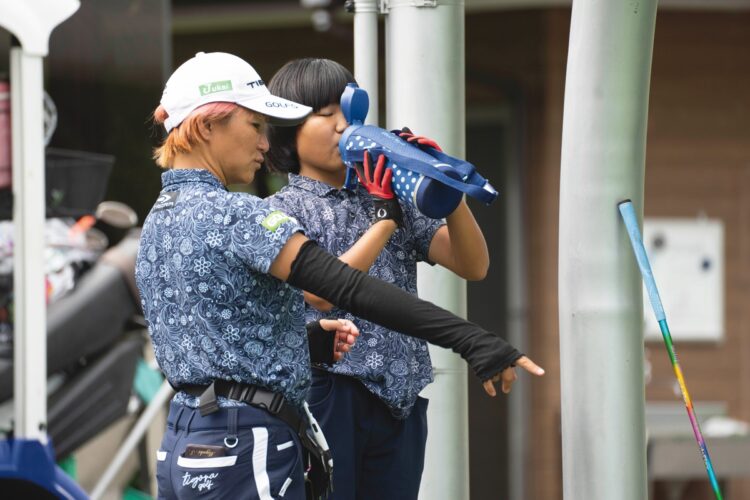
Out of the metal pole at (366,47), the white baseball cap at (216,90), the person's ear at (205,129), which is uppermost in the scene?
the metal pole at (366,47)

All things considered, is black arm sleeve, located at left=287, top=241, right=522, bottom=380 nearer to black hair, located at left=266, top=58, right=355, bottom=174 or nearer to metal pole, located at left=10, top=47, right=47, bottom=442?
black hair, located at left=266, top=58, right=355, bottom=174

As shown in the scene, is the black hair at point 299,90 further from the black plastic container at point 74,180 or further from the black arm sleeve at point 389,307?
the black plastic container at point 74,180

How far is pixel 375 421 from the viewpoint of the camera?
3.04 meters

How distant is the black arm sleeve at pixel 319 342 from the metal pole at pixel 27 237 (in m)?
1.80

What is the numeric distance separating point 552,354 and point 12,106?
5197 mm

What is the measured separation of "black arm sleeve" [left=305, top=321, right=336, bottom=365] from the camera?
2.94 m

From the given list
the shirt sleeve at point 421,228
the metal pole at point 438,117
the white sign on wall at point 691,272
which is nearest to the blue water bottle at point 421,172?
the shirt sleeve at point 421,228

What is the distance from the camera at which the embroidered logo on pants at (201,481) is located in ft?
8.73

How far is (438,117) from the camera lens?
3766 millimetres

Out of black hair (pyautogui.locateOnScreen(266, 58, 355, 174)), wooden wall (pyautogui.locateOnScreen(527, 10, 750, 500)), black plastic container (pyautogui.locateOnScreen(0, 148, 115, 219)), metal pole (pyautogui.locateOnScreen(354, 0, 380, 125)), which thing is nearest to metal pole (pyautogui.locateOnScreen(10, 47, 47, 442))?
black plastic container (pyautogui.locateOnScreen(0, 148, 115, 219))

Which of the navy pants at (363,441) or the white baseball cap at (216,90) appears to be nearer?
the white baseball cap at (216,90)

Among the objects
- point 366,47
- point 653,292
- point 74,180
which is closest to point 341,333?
point 653,292

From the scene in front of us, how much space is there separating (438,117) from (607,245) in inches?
33.0

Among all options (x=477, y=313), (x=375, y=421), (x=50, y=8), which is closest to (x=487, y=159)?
(x=477, y=313)
